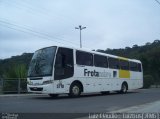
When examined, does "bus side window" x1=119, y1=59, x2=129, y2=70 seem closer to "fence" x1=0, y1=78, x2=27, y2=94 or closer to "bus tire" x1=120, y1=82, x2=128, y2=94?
"bus tire" x1=120, y1=82, x2=128, y2=94

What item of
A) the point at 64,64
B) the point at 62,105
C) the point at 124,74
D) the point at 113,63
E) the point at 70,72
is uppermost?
the point at 113,63

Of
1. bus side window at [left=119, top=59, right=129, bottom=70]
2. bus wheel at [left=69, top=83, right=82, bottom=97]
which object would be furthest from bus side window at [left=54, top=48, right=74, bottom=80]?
bus side window at [left=119, top=59, right=129, bottom=70]

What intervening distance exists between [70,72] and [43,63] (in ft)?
6.18

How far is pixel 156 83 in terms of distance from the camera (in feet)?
181

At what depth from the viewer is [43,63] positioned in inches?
801

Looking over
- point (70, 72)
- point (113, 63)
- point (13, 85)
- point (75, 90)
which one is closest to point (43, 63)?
point (70, 72)

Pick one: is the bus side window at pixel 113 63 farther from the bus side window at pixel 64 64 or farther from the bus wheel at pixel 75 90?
the bus side window at pixel 64 64

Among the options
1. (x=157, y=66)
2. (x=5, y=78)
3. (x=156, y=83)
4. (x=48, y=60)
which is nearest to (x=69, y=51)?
(x=48, y=60)

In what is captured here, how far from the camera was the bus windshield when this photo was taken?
65.5 feet

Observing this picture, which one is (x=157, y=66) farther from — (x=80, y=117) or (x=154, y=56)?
(x=80, y=117)

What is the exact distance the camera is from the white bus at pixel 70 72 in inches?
784

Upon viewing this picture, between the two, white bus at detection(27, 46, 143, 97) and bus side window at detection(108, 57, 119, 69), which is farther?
bus side window at detection(108, 57, 119, 69)

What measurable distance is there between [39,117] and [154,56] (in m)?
57.3

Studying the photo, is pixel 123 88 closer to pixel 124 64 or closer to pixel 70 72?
pixel 124 64
